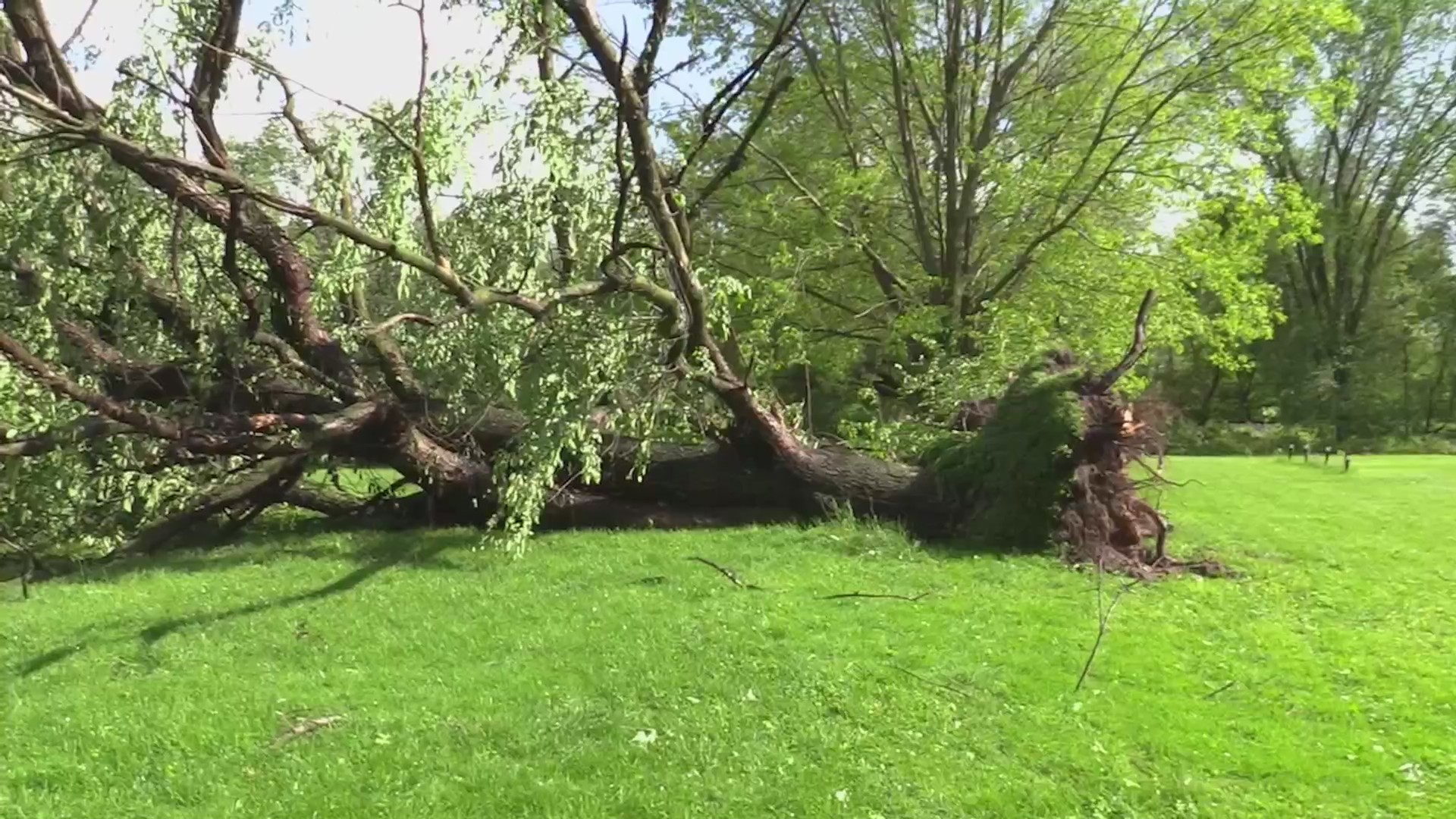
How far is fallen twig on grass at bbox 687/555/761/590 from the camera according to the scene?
6.95 meters

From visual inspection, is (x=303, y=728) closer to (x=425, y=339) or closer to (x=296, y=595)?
(x=296, y=595)

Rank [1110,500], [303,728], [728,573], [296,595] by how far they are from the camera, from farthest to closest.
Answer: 1. [1110,500]
2. [728,573]
3. [296,595]
4. [303,728]

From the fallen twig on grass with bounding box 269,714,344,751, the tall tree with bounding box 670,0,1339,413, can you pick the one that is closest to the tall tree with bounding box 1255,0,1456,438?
the tall tree with bounding box 670,0,1339,413

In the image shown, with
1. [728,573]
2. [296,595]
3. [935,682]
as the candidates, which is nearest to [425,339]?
[296,595]

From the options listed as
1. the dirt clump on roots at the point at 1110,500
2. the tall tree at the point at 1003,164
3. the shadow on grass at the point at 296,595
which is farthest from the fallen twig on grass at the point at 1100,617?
the tall tree at the point at 1003,164

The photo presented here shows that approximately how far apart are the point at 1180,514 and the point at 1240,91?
6.66 metres

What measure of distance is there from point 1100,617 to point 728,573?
235 cm

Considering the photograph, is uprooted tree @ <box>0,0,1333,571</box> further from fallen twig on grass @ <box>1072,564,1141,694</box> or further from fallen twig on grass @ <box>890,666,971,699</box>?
fallen twig on grass @ <box>890,666,971,699</box>

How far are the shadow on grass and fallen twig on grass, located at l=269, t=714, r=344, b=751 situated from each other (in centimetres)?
175

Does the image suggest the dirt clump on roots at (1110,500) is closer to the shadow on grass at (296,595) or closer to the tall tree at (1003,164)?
the tall tree at (1003,164)

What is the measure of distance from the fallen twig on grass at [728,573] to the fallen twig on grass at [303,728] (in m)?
2.85

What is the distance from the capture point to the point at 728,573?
7238 millimetres

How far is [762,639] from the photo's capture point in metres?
5.79

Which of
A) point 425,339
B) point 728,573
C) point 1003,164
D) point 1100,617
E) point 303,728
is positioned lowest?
point 303,728
